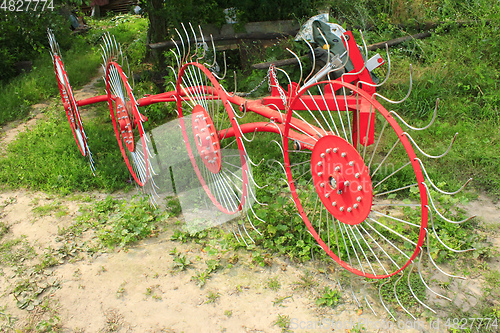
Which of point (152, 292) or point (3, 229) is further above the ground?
point (3, 229)

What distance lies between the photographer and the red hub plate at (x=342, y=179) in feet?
7.41

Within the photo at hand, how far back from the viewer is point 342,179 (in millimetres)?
2404

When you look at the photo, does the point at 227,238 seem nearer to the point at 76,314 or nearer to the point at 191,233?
the point at 191,233

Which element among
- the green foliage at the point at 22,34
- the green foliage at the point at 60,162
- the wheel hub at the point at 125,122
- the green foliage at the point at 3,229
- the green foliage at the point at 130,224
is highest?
the green foliage at the point at 22,34

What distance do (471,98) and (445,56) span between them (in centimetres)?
112

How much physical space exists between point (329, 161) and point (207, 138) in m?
1.22

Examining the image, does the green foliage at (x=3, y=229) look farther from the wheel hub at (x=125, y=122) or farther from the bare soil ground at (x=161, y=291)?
the wheel hub at (x=125, y=122)

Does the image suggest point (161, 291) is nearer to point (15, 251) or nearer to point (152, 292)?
point (152, 292)

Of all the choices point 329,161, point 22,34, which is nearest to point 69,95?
point 329,161

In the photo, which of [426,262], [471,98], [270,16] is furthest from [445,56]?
[426,262]

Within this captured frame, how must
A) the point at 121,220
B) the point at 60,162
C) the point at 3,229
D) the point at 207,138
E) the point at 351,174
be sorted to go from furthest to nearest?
the point at 60,162
the point at 3,229
the point at 121,220
the point at 207,138
the point at 351,174

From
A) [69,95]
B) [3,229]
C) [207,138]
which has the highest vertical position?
[69,95]

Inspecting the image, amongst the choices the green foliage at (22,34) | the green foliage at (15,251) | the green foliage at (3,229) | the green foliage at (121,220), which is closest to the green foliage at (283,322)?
the green foliage at (121,220)

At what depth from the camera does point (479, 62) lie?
5.81 metres
